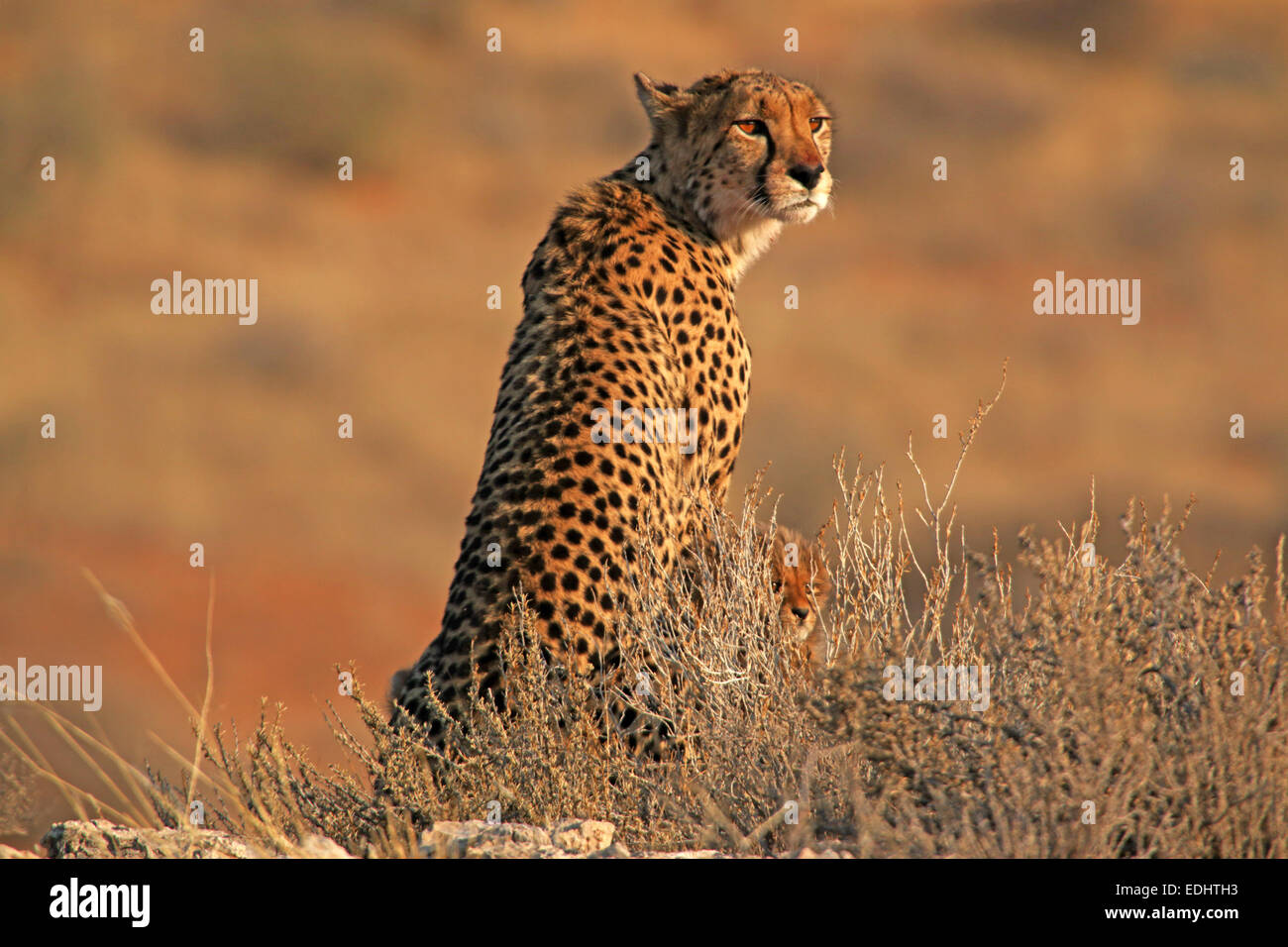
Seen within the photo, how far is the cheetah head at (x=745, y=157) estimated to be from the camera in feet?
14.4

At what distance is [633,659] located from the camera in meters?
3.43

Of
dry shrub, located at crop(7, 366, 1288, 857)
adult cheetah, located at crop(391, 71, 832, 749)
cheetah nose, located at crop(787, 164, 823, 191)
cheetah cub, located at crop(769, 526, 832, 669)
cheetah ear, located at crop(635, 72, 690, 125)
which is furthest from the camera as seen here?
cheetah ear, located at crop(635, 72, 690, 125)

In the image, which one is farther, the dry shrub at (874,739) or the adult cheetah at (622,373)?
the adult cheetah at (622,373)

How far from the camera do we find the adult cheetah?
3.45 meters

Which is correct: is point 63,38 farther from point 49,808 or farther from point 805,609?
point 805,609

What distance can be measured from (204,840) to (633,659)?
1.05m

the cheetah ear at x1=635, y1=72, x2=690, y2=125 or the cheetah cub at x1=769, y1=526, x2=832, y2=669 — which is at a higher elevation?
the cheetah ear at x1=635, y1=72, x2=690, y2=125

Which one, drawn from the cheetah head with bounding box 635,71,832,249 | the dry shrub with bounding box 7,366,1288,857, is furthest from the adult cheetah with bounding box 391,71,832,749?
the dry shrub with bounding box 7,366,1288,857

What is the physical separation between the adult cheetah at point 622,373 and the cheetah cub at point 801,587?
9.3 inches

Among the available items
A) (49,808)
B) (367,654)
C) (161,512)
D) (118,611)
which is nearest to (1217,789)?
(118,611)

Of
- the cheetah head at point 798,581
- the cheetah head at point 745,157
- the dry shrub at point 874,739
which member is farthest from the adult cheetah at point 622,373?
the cheetah head at point 798,581

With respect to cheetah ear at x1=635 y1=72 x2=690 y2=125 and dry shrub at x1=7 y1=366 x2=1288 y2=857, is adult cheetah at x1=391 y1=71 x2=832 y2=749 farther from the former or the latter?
dry shrub at x1=7 y1=366 x2=1288 y2=857

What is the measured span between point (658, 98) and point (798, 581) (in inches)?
62.7

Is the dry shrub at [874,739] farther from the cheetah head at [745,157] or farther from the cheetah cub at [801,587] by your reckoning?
the cheetah head at [745,157]
